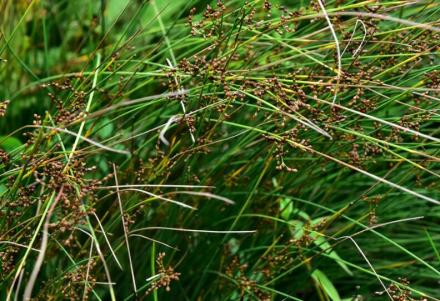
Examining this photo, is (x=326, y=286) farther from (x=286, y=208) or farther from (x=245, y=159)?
(x=245, y=159)

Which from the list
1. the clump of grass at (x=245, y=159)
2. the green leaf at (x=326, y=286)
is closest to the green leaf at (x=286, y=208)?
the clump of grass at (x=245, y=159)

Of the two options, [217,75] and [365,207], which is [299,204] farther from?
[217,75]

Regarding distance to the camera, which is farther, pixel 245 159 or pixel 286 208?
pixel 245 159

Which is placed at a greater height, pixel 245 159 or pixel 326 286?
pixel 245 159

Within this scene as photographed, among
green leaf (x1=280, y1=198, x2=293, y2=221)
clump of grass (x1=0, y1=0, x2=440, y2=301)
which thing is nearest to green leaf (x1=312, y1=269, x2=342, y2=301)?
clump of grass (x1=0, y1=0, x2=440, y2=301)

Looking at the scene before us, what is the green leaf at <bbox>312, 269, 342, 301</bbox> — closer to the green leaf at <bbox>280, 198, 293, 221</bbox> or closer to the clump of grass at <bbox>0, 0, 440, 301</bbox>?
the clump of grass at <bbox>0, 0, 440, 301</bbox>

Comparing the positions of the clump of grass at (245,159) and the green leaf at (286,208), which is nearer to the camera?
the clump of grass at (245,159)

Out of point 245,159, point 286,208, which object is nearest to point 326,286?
point 286,208

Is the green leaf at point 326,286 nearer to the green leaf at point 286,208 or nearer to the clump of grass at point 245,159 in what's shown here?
the clump of grass at point 245,159
